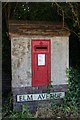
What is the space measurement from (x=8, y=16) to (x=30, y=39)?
1.61 metres

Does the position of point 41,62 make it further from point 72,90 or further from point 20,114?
point 20,114

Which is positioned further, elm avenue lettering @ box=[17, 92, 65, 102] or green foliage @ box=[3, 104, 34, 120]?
elm avenue lettering @ box=[17, 92, 65, 102]

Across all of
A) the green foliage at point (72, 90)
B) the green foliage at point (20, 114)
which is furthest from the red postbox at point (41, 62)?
the green foliage at point (20, 114)

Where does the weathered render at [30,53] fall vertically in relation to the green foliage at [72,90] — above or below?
above

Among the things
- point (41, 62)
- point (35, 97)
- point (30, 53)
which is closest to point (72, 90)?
point (35, 97)

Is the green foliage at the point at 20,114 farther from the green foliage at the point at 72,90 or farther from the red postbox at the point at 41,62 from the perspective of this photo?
the green foliage at the point at 72,90

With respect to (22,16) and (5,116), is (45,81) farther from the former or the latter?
(22,16)

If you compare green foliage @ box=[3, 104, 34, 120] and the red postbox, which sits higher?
the red postbox

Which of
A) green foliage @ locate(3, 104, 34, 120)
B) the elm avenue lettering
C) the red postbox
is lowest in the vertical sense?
green foliage @ locate(3, 104, 34, 120)

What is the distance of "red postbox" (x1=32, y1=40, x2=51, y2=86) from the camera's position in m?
5.76

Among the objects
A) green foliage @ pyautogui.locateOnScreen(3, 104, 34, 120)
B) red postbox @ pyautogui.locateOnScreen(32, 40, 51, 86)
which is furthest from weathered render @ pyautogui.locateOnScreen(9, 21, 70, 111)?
green foliage @ pyautogui.locateOnScreen(3, 104, 34, 120)

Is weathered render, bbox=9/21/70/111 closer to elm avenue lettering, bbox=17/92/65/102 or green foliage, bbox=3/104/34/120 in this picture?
elm avenue lettering, bbox=17/92/65/102

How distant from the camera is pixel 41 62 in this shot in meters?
5.82

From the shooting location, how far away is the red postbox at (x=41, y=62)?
18.9 ft
